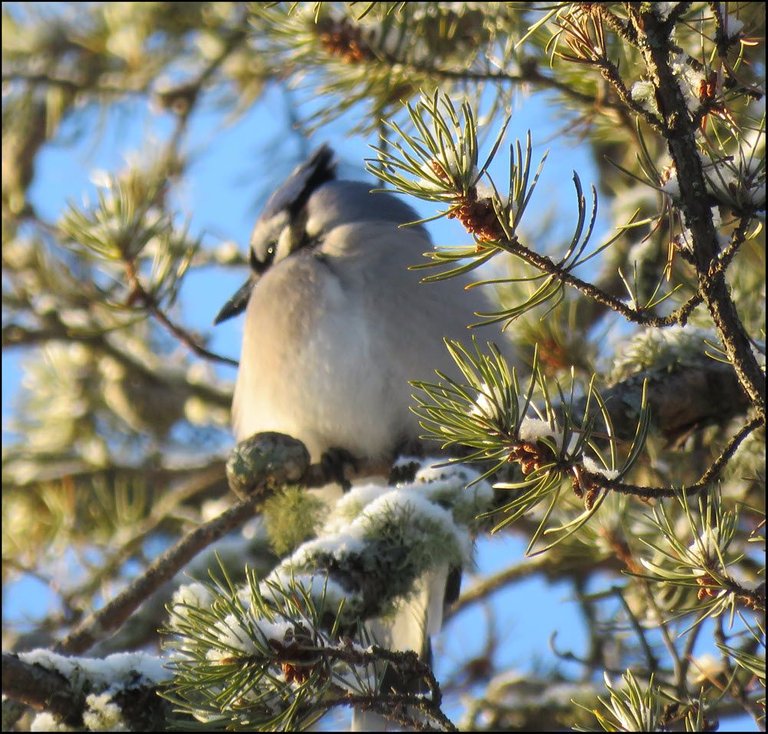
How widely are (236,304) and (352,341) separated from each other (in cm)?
62

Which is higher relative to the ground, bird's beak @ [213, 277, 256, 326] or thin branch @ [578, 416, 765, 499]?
bird's beak @ [213, 277, 256, 326]

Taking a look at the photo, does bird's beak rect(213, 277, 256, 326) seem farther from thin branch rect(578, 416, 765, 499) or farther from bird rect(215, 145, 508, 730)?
thin branch rect(578, 416, 765, 499)

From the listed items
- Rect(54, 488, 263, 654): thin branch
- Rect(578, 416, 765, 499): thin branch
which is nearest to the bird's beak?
Rect(54, 488, 263, 654): thin branch

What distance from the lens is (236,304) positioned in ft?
10.1

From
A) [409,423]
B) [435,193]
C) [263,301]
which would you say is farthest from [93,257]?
[435,193]

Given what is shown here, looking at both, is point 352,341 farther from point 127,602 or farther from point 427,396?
point 127,602

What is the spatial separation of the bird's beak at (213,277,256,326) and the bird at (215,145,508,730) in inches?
9.3

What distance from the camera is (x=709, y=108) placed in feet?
3.57

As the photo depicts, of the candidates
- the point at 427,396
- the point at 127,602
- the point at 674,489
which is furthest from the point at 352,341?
the point at 674,489

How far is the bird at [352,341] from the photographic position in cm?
258

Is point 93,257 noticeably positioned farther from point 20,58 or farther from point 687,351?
point 20,58

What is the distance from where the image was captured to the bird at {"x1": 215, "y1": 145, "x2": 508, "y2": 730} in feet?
8.48

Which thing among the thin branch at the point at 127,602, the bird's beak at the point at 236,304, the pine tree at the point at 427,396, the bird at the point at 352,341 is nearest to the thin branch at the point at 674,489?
the pine tree at the point at 427,396

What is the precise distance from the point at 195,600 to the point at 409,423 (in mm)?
1133
